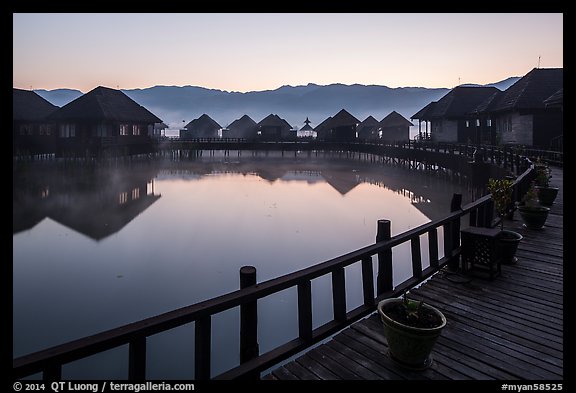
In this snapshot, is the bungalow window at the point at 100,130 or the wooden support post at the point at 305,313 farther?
the bungalow window at the point at 100,130

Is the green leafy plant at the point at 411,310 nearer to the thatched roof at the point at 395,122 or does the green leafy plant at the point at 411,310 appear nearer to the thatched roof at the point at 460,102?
the thatched roof at the point at 460,102

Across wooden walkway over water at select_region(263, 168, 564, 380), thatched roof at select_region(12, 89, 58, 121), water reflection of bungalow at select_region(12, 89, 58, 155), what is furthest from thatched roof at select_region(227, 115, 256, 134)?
wooden walkway over water at select_region(263, 168, 564, 380)

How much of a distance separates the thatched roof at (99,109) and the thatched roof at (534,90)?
40.2 m

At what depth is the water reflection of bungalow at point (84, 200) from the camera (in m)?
18.7

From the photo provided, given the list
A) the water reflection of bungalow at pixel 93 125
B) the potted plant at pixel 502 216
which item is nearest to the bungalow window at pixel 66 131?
the water reflection of bungalow at pixel 93 125

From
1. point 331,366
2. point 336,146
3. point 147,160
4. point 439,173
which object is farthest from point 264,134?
point 331,366

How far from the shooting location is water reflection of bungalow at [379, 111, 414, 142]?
215 ft

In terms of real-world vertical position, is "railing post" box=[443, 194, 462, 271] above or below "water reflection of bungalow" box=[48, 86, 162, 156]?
below

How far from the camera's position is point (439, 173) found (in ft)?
126

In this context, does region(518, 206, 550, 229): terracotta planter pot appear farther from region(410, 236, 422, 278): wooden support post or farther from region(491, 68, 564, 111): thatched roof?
region(491, 68, 564, 111): thatched roof

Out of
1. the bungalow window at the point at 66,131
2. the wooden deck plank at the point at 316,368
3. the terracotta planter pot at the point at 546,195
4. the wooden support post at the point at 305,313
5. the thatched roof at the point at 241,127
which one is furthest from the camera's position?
the thatched roof at the point at 241,127

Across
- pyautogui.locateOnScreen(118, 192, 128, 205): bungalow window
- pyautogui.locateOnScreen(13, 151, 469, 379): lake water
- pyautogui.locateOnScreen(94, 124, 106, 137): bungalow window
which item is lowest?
pyautogui.locateOnScreen(13, 151, 469, 379): lake water

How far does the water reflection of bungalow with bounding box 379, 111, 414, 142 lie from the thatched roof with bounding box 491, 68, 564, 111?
29100 mm

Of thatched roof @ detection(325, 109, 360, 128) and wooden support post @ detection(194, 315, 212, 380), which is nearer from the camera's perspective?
wooden support post @ detection(194, 315, 212, 380)
